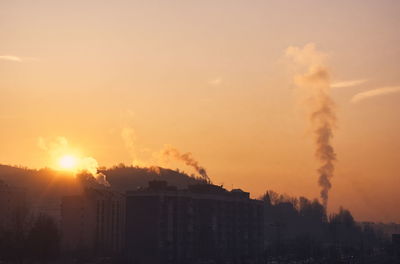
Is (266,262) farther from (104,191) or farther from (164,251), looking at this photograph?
(104,191)

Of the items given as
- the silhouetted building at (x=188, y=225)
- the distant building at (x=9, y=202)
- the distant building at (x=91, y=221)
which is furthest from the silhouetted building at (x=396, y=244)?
the distant building at (x=9, y=202)

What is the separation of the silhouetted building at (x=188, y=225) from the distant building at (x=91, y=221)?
10.7m

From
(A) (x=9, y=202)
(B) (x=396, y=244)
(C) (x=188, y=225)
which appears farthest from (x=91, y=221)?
(B) (x=396, y=244)

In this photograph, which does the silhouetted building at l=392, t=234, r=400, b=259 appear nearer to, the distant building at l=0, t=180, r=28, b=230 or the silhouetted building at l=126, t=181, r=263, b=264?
the silhouetted building at l=126, t=181, r=263, b=264

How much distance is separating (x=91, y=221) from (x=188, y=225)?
1770 centimetres

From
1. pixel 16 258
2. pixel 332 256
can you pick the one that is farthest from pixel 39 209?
pixel 16 258

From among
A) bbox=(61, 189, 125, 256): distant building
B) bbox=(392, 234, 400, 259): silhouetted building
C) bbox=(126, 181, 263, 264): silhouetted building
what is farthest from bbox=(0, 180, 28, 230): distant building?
bbox=(392, 234, 400, 259): silhouetted building

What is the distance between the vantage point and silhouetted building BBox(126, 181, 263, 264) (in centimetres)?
9394

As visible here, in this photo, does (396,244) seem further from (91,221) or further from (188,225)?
(91,221)

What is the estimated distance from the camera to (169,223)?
313 feet

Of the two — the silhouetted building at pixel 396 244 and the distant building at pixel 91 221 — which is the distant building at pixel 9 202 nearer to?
the distant building at pixel 91 221

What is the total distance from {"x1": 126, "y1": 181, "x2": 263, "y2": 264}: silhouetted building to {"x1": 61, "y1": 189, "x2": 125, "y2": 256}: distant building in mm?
10698

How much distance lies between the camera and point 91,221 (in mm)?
106250

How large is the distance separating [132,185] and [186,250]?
101m
